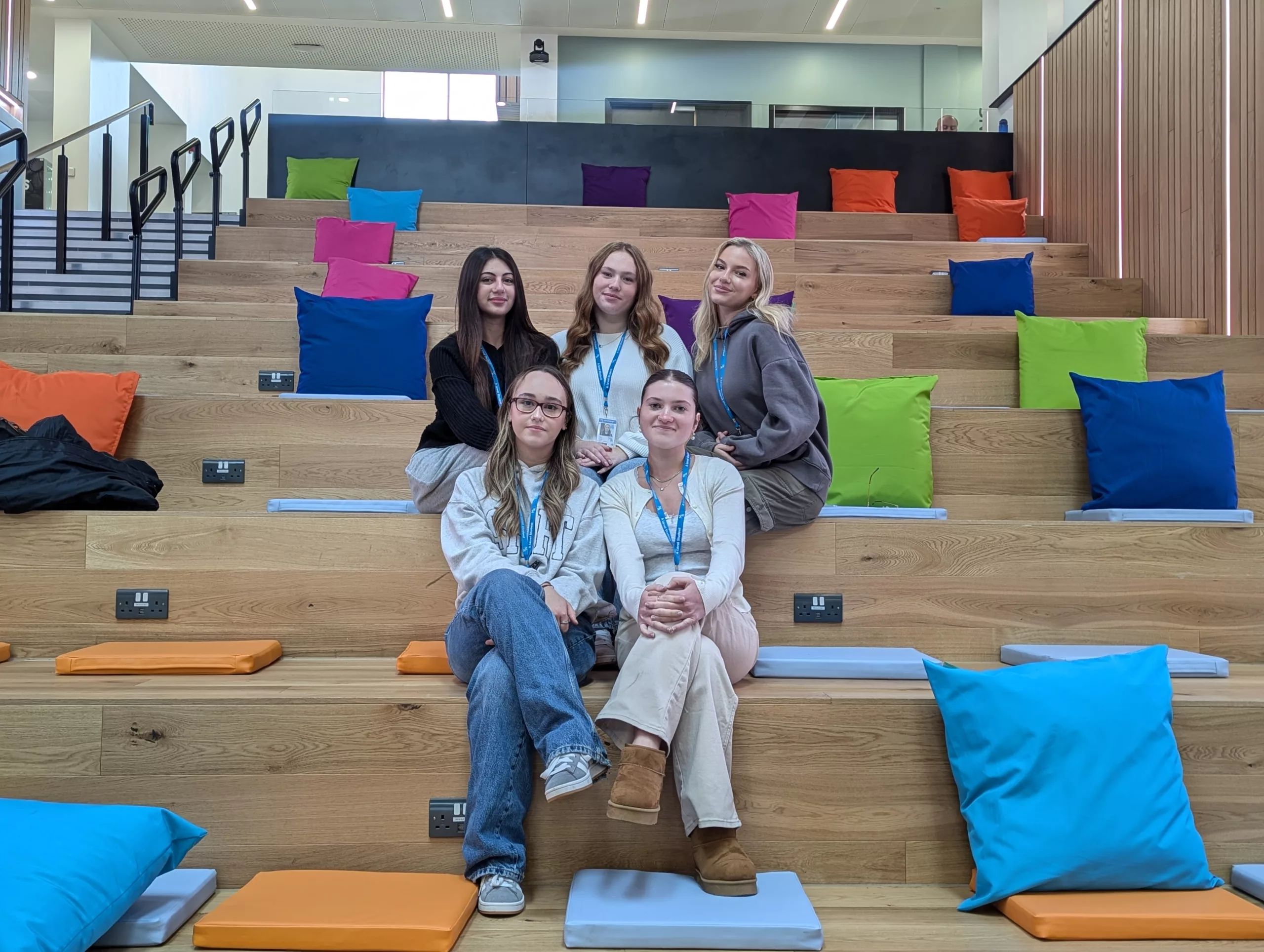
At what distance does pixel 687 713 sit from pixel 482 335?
117cm

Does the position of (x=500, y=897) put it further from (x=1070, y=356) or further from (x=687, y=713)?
(x=1070, y=356)

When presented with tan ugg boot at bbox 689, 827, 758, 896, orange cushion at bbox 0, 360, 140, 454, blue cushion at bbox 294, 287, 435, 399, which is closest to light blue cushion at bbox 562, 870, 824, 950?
tan ugg boot at bbox 689, 827, 758, 896

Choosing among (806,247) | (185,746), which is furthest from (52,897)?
(806,247)

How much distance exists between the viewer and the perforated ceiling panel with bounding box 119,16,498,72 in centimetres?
932

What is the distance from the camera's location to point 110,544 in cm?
229

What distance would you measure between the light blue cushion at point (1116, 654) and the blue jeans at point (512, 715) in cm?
95

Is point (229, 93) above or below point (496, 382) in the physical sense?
above

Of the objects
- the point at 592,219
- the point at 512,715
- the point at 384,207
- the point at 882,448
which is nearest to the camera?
the point at 512,715

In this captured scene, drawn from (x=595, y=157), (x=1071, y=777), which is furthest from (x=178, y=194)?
(x=1071, y=777)

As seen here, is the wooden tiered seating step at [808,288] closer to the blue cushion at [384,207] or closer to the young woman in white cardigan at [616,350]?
the blue cushion at [384,207]

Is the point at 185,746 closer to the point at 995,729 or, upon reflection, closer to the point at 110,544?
the point at 110,544

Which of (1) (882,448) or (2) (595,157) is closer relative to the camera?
(1) (882,448)

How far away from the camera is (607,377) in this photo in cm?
254

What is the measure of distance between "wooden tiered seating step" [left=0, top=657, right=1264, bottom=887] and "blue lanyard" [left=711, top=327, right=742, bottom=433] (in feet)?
2.46
